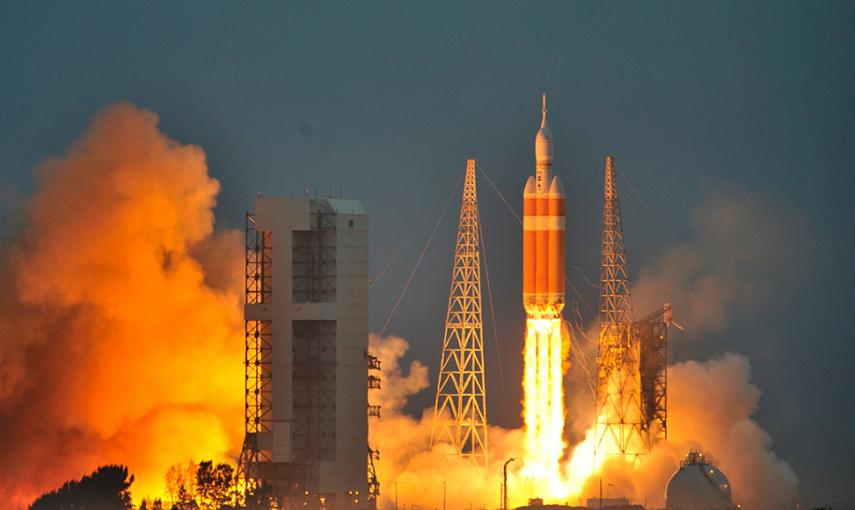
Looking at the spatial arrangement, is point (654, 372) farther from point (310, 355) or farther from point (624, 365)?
point (310, 355)

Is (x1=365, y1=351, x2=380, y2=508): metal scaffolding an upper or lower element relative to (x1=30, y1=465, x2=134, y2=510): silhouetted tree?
→ upper

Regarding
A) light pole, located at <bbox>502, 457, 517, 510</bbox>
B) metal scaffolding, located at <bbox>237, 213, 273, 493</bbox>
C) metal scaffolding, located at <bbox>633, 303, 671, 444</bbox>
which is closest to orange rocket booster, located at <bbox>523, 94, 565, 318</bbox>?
light pole, located at <bbox>502, 457, 517, 510</bbox>

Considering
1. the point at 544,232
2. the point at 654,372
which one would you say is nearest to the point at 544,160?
the point at 544,232

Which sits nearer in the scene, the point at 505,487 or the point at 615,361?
the point at 505,487

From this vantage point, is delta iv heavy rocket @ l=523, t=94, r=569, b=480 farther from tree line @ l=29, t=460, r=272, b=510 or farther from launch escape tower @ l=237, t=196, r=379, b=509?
tree line @ l=29, t=460, r=272, b=510

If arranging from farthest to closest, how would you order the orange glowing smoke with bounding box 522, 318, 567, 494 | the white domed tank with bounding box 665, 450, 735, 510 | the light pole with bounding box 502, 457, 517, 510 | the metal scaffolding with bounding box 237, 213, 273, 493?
the orange glowing smoke with bounding box 522, 318, 567, 494 → the metal scaffolding with bounding box 237, 213, 273, 493 → the white domed tank with bounding box 665, 450, 735, 510 → the light pole with bounding box 502, 457, 517, 510

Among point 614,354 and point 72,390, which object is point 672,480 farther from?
point 72,390

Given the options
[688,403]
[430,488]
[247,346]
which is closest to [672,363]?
[688,403]
